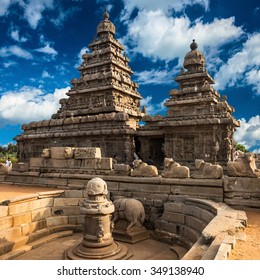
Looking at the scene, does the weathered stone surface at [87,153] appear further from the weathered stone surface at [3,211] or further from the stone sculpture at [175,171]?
the weathered stone surface at [3,211]

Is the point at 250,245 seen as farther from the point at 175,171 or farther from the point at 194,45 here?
the point at 194,45

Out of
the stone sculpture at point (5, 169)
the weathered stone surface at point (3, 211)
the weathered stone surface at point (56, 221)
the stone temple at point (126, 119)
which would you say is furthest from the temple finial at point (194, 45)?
the weathered stone surface at point (3, 211)

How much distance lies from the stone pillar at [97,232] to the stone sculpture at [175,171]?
2.42 metres

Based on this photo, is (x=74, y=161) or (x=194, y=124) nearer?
(x=74, y=161)

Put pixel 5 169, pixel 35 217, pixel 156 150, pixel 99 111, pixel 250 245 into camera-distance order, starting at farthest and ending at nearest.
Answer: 1. pixel 99 111
2. pixel 156 150
3. pixel 5 169
4. pixel 35 217
5. pixel 250 245

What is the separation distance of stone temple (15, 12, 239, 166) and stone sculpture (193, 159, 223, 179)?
753 centimetres

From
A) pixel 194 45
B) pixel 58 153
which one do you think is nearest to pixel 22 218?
pixel 58 153

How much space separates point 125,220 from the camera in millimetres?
7477

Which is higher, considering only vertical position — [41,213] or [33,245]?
[41,213]

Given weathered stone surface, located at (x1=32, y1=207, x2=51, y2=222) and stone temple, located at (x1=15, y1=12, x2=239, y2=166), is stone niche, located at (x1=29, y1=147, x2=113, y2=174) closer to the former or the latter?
weathered stone surface, located at (x1=32, y1=207, x2=51, y2=222)

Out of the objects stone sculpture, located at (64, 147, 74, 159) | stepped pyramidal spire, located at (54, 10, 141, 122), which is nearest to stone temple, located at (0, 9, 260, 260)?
stone sculpture, located at (64, 147, 74, 159)

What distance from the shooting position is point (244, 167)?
699 centimetres

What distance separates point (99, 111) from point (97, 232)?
13708 mm

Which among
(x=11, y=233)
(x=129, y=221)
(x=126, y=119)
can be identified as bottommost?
(x=11, y=233)
